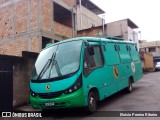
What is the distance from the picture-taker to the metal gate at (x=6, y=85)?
8.41 metres

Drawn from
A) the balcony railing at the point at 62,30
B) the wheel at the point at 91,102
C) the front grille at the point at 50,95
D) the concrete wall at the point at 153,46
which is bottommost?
the wheel at the point at 91,102

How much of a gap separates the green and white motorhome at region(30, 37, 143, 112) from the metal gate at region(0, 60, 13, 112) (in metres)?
1.63

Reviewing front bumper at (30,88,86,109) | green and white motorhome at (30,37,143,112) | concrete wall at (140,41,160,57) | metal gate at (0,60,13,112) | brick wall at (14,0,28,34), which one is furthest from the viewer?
concrete wall at (140,41,160,57)

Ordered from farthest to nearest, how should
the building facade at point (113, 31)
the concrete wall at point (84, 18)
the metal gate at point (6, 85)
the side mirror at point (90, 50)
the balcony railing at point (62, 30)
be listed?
the concrete wall at point (84, 18), the building facade at point (113, 31), the balcony railing at point (62, 30), the metal gate at point (6, 85), the side mirror at point (90, 50)

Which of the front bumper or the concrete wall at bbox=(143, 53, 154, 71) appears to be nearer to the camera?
the front bumper

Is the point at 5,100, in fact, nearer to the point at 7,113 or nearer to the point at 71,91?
the point at 7,113

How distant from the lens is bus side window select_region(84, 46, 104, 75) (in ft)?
23.8

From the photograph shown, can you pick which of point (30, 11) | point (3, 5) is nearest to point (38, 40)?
point (30, 11)

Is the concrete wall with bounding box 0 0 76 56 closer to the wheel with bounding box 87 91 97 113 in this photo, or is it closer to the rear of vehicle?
the rear of vehicle

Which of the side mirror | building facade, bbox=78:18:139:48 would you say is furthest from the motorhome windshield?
building facade, bbox=78:18:139:48

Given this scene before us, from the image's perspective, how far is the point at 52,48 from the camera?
→ 7980 millimetres

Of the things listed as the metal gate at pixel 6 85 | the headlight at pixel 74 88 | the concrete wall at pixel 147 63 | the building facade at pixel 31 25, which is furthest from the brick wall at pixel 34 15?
the concrete wall at pixel 147 63

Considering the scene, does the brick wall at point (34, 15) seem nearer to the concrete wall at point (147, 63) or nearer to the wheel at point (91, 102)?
the wheel at point (91, 102)

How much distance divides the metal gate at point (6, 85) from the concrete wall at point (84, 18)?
54.0ft
